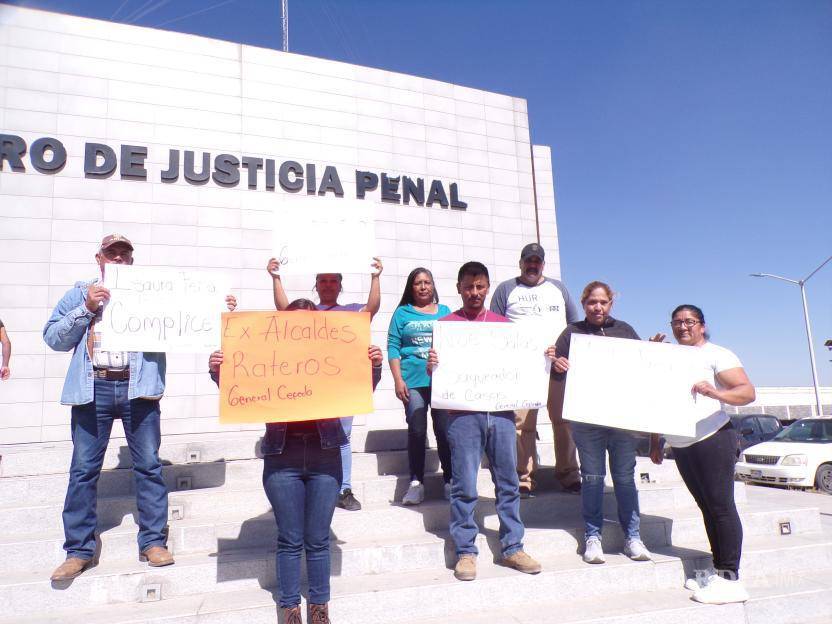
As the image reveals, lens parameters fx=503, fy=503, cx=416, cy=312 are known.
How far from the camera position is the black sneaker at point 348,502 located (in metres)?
3.89

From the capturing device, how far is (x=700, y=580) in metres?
3.41

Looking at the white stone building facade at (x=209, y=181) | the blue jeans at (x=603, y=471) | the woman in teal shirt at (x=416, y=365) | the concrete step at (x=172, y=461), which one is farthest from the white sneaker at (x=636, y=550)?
the white stone building facade at (x=209, y=181)

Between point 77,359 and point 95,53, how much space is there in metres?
7.20

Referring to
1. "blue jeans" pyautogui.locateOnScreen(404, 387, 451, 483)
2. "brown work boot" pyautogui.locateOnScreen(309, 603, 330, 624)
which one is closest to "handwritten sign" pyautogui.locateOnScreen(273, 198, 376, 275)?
"blue jeans" pyautogui.locateOnScreen(404, 387, 451, 483)

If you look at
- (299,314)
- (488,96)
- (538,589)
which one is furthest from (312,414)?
(488,96)

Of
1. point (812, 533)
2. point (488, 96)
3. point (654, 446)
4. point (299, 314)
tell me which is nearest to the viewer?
point (299, 314)

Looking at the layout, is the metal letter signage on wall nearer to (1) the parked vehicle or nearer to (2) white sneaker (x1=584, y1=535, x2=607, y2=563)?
(2) white sneaker (x1=584, y1=535, x2=607, y2=563)

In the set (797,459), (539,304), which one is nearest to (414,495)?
(539,304)

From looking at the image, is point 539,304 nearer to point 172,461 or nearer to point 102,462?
point 102,462

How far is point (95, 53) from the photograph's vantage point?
26.5ft

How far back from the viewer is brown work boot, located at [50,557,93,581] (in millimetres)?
2969

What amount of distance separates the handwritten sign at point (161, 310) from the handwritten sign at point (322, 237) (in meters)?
0.51

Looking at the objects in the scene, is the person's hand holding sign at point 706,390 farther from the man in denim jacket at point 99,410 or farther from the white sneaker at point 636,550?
the man in denim jacket at point 99,410

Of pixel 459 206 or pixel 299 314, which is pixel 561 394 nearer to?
pixel 299 314
